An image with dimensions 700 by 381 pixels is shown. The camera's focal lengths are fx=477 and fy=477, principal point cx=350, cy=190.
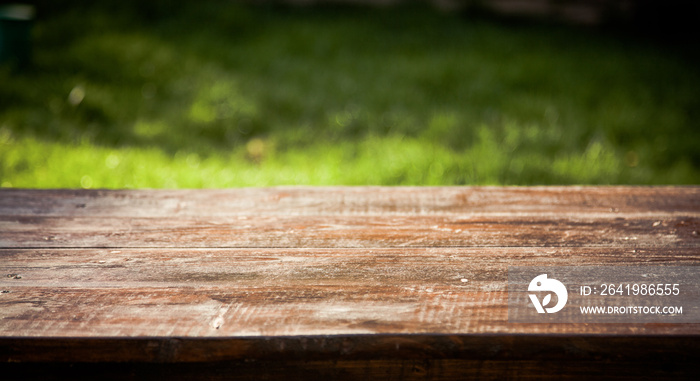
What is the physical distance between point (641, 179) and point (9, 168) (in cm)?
332

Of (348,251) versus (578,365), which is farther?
(348,251)

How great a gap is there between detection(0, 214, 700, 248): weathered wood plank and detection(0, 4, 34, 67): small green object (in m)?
3.07

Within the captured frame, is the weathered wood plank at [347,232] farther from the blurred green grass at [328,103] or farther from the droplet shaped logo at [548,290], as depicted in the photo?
the blurred green grass at [328,103]

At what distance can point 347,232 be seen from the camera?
1132 mm

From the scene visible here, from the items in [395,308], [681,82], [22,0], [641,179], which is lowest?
[395,308]

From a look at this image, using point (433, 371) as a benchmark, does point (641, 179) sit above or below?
above

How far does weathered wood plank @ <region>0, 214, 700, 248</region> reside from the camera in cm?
107

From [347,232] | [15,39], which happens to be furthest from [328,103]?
[347,232]

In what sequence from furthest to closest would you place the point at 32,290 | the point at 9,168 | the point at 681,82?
1. the point at 681,82
2. the point at 9,168
3. the point at 32,290

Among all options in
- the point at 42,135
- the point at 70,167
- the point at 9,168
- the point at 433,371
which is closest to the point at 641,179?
the point at 433,371

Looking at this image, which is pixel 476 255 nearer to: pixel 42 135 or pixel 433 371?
pixel 433 371

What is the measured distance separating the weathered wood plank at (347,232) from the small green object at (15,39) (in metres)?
3.07

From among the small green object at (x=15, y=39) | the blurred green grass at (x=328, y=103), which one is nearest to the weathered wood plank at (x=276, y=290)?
the blurred green grass at (x=328, y=103)

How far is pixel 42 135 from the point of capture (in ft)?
9.42
